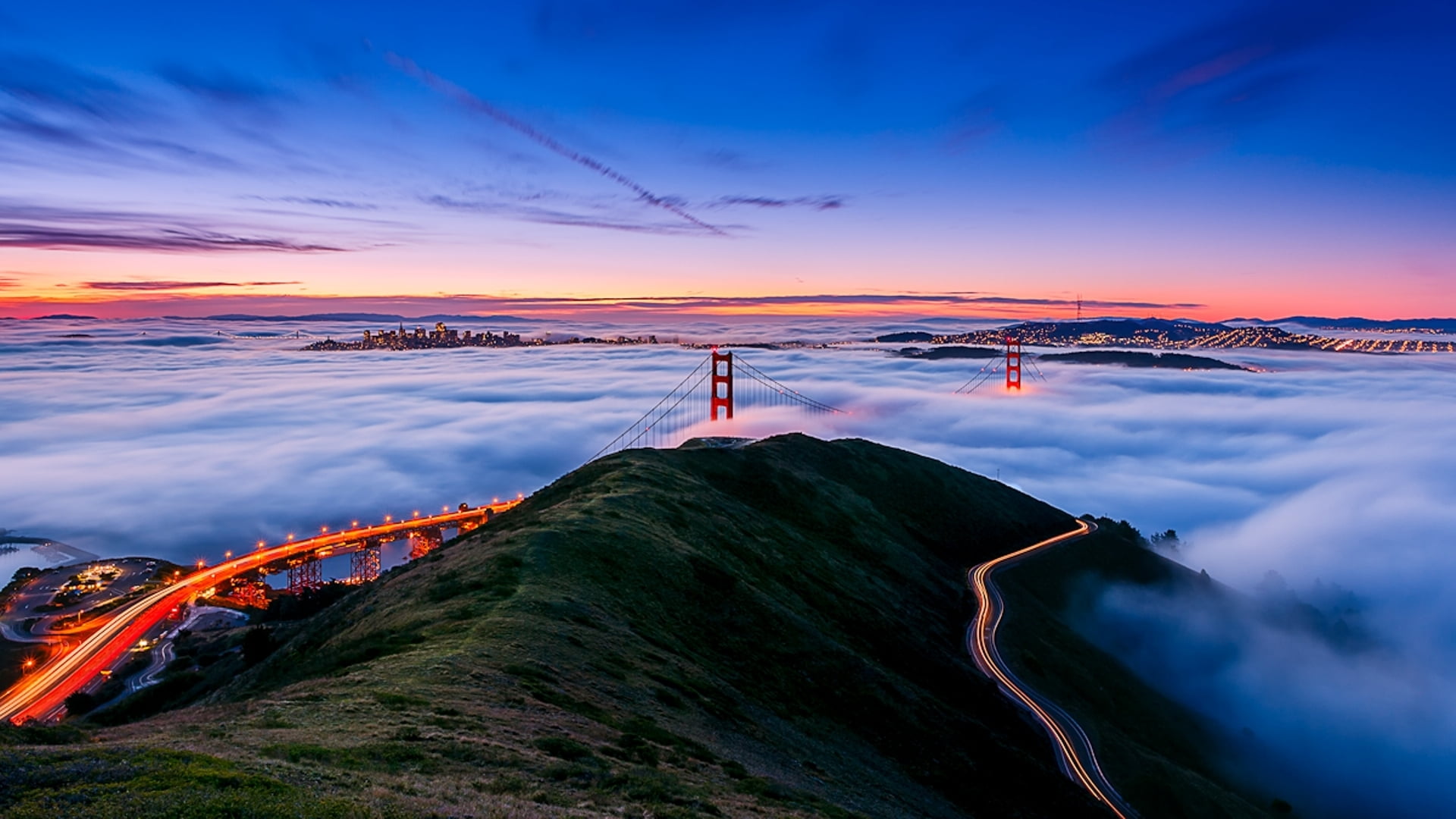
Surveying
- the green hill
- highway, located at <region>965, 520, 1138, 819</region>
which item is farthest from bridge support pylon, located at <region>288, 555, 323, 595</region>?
highway, located at <region>965, 520, 1138, 819</region>

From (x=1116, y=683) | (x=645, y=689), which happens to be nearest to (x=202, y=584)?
(x=645, y=689)

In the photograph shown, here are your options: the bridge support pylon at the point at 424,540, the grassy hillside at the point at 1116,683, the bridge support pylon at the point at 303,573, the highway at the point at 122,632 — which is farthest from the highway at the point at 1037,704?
the bridge support pylon at the point at 424,540

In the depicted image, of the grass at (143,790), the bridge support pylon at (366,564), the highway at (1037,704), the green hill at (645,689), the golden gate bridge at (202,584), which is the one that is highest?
the grass at (143,790)

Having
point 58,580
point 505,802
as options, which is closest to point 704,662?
point 505,802

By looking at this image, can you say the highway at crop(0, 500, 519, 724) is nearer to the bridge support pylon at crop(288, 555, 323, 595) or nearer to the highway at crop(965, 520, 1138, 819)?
the bridge support pylon at crop(288, 555, 323, 595)

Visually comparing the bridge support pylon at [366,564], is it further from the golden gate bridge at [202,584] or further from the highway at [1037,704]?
the highway at [1037,704]

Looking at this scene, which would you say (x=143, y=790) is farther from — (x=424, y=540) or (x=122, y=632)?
(x=424, y=540)
